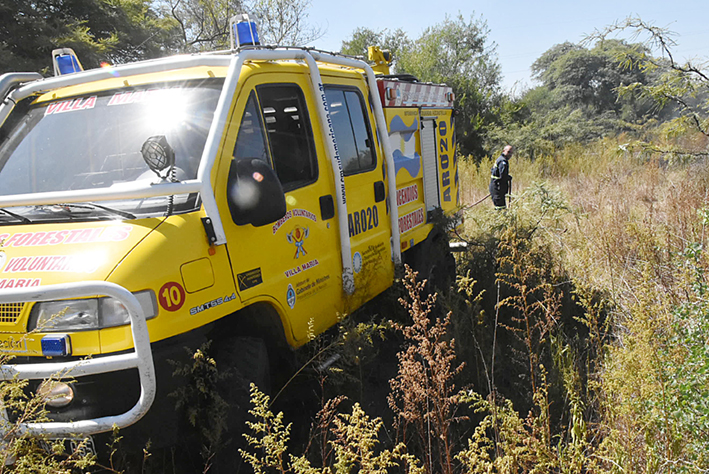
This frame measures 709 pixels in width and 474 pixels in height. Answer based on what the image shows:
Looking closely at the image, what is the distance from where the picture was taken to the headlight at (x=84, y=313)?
7.53 feet

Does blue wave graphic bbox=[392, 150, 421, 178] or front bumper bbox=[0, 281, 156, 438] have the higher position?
blue wave graphic bbox=[392, 150, 421, 178]

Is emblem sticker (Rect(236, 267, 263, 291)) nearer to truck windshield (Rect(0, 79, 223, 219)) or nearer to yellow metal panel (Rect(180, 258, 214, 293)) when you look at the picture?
yellow metal panel (Rect(180, 258, 214, 293))

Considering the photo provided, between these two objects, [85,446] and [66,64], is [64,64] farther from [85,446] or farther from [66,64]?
[85,446]

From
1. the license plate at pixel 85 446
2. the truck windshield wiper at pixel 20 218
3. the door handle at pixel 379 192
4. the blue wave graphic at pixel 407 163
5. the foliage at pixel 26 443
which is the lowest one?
the license plate at pixel 85 446

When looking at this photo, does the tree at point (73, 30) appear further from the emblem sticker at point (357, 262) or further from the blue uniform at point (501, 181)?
the emblem sticker at point (357, 262)

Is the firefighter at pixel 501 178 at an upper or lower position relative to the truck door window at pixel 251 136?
lower

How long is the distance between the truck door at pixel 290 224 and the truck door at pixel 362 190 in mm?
313

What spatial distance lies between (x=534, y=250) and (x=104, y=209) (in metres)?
4.32

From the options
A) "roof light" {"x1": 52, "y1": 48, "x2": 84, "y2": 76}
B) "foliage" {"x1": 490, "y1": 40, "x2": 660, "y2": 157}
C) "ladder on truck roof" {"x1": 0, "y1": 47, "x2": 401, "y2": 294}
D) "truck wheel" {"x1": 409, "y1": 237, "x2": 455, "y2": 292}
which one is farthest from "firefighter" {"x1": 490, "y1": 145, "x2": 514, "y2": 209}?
"roof light" {"x1": 52, "y1": 48, "x2": 84, "y2": 76}

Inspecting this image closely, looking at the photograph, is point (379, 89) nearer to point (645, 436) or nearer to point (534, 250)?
point (534, 250)

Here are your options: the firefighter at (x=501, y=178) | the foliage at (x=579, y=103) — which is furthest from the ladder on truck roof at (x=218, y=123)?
the firefighter at (x=501, y=178)

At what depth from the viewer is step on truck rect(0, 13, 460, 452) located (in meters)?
2.31

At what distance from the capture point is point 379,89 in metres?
4.84

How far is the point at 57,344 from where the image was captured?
7.52ft
